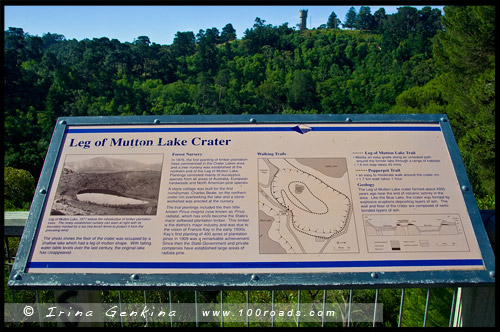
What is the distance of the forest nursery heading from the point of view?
199 centimetres

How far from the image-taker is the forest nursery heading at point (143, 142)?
1992 mm

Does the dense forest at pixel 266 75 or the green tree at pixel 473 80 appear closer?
the green tree at pixel 473 80

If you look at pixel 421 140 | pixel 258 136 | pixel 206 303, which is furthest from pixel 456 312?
pixel 206 303

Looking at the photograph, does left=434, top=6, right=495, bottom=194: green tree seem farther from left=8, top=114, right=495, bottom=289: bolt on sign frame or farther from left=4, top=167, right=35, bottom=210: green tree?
left=4, top=167, right=35, bottom=210: green tree

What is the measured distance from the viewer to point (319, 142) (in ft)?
6.53

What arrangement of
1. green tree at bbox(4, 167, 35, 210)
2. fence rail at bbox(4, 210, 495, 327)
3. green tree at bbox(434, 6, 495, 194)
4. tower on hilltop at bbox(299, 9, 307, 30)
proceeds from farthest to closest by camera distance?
tower on hilltop at bbox(299, 9, 307, 30) → green tree at bbox(4, 167, 35, 210) → green tree at bbox(434, 6, 495, 194) → fence rail at bbox(4, 210, 495, 327)

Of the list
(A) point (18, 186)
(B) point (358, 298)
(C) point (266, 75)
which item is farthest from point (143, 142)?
(C) point (266, 75)

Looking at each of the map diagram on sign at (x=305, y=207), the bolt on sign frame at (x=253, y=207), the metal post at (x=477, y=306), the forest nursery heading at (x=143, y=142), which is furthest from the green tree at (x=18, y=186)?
the metal post at (x=477, y=306)

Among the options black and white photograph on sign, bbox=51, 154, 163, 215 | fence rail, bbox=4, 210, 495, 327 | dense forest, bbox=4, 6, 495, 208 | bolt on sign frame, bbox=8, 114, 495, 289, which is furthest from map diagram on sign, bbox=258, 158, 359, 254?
dense forest, bbox=4, 6, 495, 208

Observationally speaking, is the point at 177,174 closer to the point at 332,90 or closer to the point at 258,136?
the point at 258,136

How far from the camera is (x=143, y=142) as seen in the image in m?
2.01

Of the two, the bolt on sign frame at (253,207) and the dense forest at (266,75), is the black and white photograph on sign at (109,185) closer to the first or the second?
the bolt on sign frame at (253,207)

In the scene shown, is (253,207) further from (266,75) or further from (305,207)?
(266,75)

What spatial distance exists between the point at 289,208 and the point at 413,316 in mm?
1440
